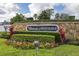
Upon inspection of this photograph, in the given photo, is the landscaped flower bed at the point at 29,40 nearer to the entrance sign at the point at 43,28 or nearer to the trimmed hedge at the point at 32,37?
the trimmed hedge at the point at 32,37

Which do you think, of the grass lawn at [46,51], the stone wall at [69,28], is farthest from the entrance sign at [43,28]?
the grass lawn at [46,51]

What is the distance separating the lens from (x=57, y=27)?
11.4ft

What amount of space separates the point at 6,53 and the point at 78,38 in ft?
3.64

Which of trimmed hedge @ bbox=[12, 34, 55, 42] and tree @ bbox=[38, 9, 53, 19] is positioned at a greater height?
tree @ bbox=[38, 9, 53, 19]

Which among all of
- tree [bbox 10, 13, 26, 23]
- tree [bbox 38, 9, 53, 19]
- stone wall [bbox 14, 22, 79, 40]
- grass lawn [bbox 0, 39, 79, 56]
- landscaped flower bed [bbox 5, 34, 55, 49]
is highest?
tree [bbox 38, 9, 53, 19]

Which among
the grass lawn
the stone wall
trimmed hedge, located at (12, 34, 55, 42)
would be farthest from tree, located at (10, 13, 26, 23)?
the grass lawn

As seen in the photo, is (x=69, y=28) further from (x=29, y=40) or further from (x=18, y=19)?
(x=18, y=19)

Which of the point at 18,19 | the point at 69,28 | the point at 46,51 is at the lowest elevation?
the point at 46,51

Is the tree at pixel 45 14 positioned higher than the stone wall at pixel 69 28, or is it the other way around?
the tree at pixel 45 14

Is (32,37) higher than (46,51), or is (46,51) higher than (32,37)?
(32,37)

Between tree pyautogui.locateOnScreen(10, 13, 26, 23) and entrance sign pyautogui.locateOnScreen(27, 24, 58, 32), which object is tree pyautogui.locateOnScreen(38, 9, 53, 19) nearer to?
→ entrance sign pyautogui.locateOnScreen(27, 24, 58, 32)

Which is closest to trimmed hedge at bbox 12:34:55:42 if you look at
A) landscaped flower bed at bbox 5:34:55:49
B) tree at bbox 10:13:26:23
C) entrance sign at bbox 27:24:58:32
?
landscaped flower bed at bbox 5:34:55:49

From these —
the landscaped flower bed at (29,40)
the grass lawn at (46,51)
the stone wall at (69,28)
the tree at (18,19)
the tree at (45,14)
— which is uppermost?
the tree at (45,14)

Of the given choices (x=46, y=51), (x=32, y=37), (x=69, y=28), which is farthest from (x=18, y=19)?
(x=69, y=28)
